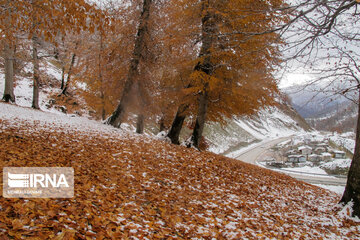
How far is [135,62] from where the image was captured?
11570 mm

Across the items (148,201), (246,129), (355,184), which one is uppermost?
(246,129)

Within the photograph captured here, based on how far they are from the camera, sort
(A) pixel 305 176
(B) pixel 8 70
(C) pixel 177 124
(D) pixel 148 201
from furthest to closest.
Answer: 1. (A) pixel 305 176
2. (B) pixel 8 70
3. (C) pixel 177 124
4. (D) pixel 148 201

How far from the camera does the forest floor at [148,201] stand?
2.81 meters

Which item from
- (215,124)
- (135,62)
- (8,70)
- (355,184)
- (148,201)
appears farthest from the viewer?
(215,124)

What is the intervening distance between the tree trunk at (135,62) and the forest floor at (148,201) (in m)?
4.38

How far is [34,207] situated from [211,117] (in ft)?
29.4

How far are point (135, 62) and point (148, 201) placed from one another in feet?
28.9

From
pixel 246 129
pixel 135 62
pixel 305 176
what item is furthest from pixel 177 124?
pixel 246 129

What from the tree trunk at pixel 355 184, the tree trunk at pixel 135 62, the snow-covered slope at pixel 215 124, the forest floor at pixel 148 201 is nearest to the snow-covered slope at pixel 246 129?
the snow-covered slope at pixel 215 124

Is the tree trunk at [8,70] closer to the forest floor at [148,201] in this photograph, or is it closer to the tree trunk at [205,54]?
the forest floor at [148,201]

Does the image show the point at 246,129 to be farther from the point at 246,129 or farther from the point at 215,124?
the point at 215,124

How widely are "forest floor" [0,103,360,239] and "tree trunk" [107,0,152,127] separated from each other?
438 cm

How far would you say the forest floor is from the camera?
2.81m

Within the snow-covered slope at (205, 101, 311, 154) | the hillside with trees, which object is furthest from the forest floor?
the snow-covered slope at (205, 101, 311, 154)
